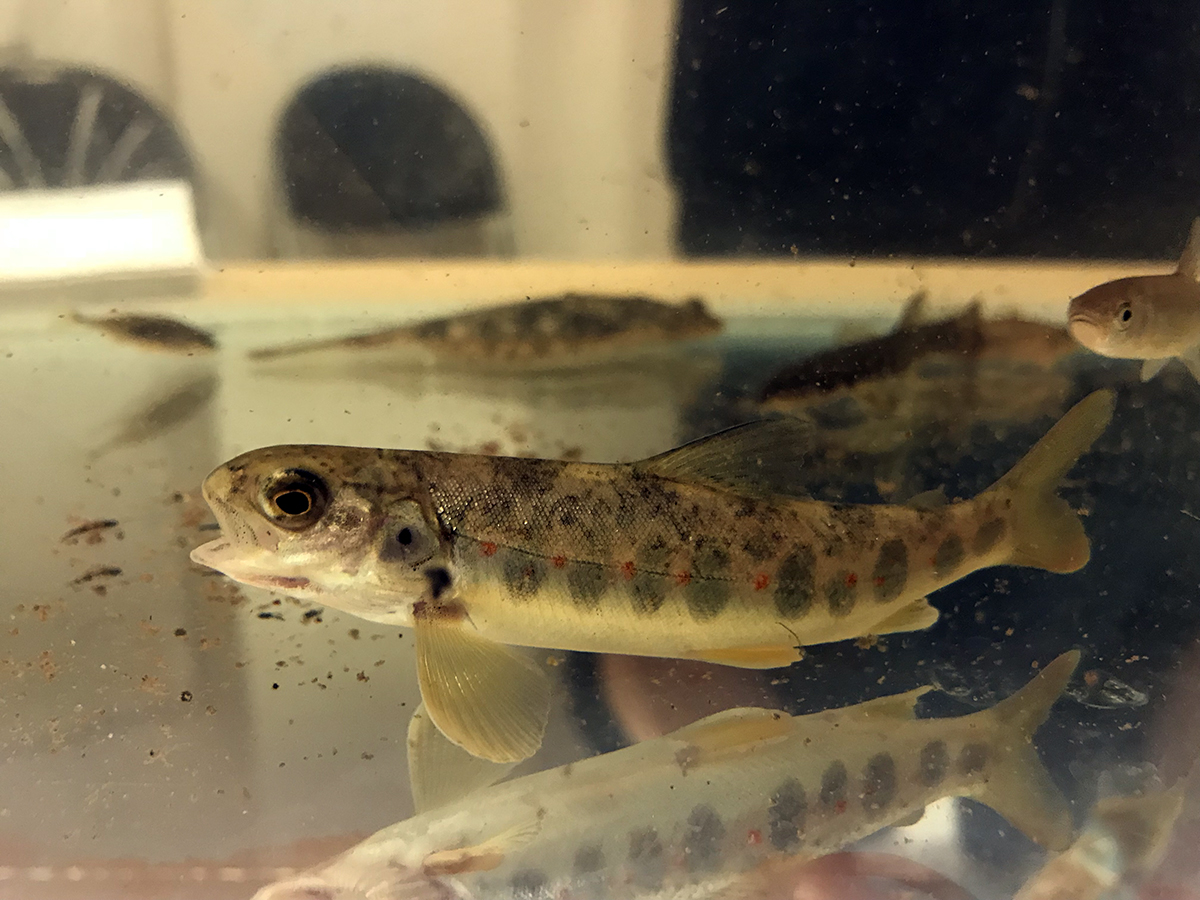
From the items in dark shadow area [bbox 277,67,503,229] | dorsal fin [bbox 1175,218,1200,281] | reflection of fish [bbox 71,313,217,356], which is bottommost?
dorsal fin [bbox 1175,218,1200,281]

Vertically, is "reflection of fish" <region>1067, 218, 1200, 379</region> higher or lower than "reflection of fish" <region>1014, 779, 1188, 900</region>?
higher

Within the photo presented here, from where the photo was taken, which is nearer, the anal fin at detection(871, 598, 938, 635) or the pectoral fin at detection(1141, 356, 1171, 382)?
the anal fin at detection(871, 598, 938, 635)

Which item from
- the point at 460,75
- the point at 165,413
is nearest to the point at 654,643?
the point at 460,75

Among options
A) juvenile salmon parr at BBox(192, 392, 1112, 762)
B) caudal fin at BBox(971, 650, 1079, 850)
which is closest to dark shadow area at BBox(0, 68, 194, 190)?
juvenile salmon parr at BBox(192, 392, 1112, 762)

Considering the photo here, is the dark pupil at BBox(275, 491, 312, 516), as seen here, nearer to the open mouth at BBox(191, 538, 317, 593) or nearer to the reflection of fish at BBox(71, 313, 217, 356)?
the open mouth at BBox(191, 538, 317, 593)

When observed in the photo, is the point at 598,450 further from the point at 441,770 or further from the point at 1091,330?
the point at 1091,330

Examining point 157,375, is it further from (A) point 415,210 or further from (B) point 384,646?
(B) point 384,646

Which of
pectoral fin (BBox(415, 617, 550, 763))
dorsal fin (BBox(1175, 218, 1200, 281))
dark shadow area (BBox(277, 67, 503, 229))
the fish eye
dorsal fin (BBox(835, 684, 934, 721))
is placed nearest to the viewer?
the fish eye
